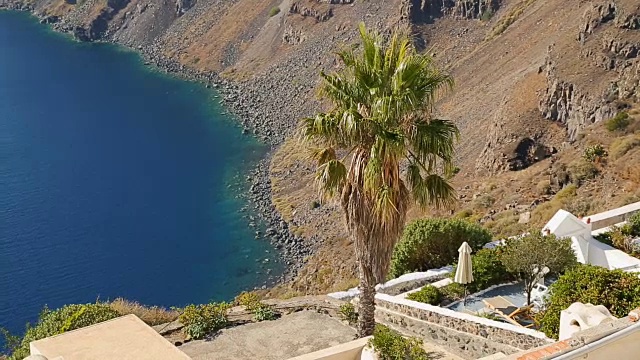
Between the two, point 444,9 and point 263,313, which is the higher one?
point 444,9

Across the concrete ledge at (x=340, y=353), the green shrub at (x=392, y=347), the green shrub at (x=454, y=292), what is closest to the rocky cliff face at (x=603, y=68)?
the green shrub at (x=454, y=292)

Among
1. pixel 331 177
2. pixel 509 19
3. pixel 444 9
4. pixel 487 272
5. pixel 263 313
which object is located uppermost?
pixel 444 9

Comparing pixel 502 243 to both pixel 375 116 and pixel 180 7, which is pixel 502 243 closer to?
pixel 375 116

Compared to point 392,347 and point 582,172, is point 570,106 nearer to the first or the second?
point 582,172

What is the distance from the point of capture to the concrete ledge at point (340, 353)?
1224cm

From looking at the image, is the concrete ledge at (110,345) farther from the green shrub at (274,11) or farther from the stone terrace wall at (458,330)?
the green shrub at (274,11)

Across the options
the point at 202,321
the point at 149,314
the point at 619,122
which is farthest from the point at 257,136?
the point at 202,321

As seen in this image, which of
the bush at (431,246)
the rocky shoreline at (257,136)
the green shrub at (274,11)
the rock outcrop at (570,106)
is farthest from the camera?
the green shrub at (274,11)

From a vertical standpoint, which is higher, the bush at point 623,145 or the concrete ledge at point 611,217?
the concrete ledge at point 611,217

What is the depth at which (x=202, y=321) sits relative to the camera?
63.8 feet

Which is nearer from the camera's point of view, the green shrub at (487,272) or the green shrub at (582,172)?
the green shrub at (487,272)

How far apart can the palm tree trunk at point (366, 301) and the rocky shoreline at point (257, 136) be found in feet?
111

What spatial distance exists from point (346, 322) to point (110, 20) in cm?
11181

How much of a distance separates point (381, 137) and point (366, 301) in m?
3.51
